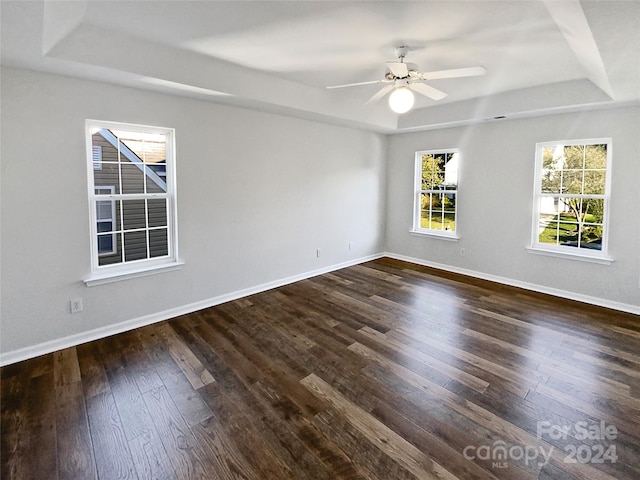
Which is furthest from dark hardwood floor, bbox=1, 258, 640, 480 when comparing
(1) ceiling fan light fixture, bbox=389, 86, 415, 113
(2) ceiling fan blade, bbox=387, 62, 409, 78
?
(2) ceiling fan blade, bbox=387, 62, 409, 78

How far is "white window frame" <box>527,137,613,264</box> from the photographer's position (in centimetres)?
402

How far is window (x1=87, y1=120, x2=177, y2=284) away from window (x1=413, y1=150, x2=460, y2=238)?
4.18 m

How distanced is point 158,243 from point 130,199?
0.56 m

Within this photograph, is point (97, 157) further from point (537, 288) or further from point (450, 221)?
point (537, 288)

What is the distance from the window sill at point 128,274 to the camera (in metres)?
3.20

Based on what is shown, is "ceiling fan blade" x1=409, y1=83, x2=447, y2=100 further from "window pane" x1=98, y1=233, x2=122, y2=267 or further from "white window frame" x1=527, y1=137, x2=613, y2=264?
"window pane" x1=98, y1=233, x2=122, y2=267

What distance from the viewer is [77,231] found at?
3.09m

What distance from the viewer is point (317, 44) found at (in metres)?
2.86

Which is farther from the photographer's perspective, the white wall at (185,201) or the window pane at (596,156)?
the window pane at (596,156)

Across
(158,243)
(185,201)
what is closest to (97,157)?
(185,201)

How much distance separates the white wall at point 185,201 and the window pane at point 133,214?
0.38 meters

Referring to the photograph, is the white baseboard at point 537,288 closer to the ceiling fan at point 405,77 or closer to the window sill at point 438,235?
the window sill at point 438,235

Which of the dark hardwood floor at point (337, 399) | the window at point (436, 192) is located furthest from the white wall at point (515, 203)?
the dark hardwood floor at point (337, 399)

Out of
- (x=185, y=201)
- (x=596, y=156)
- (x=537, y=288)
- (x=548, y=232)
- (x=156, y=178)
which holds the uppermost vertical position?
(x=596, y=156)
